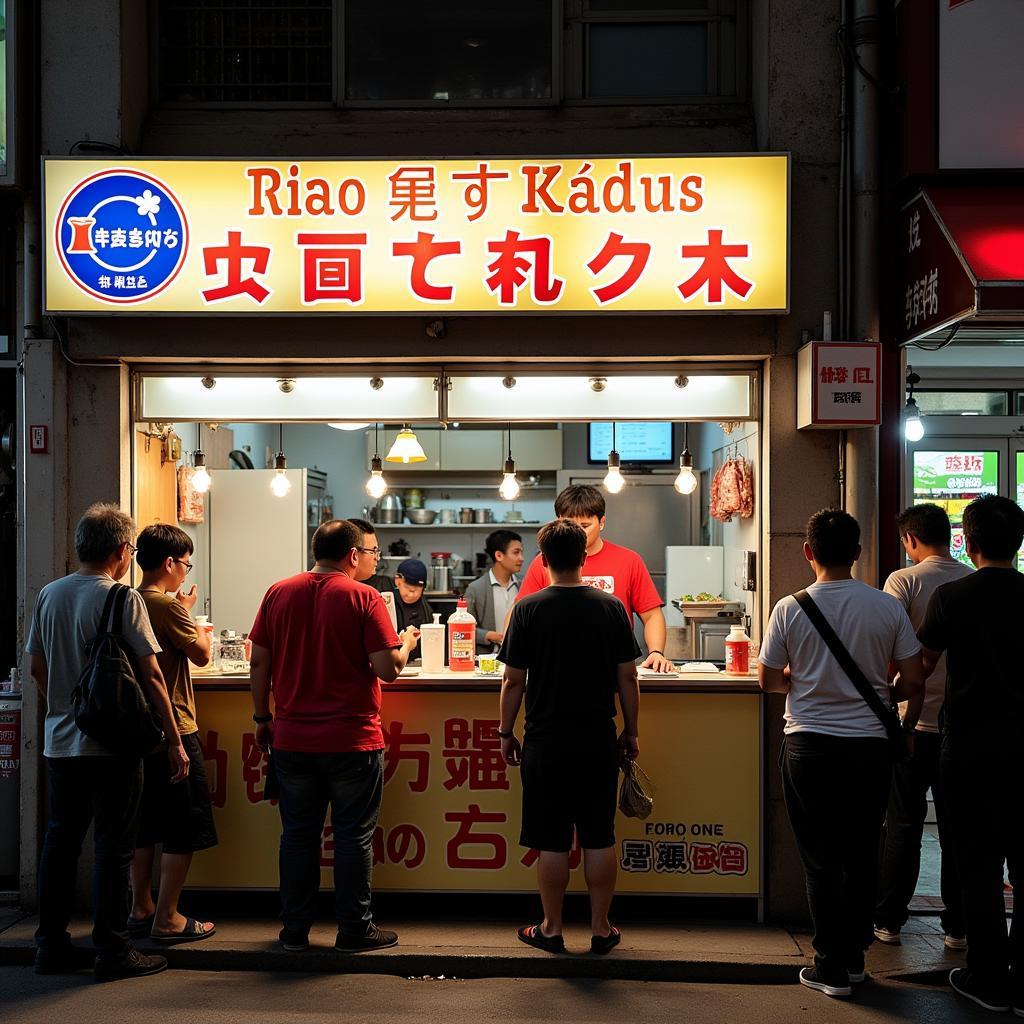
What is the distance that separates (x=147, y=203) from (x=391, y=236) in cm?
124

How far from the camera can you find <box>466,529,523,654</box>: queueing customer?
782 centimetres

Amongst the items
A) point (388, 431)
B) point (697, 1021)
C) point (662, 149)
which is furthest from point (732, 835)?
point (388, 431)

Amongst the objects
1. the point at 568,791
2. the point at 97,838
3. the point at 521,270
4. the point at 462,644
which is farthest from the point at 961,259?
the point at 97,838

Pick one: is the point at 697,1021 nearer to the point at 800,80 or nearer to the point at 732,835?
the point at 732,835

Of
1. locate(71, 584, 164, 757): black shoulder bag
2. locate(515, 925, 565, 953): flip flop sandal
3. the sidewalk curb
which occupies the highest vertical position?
locate(71, 584, 164, 757): black shoulder bag

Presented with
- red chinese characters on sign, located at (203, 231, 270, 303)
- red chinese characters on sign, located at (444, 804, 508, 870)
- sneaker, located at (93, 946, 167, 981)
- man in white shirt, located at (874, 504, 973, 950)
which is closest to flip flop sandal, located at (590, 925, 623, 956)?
red chinese characters on sign, located at (444, 804, 508, 870)

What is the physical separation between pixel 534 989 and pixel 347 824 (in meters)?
1.09

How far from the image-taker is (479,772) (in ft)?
17.1

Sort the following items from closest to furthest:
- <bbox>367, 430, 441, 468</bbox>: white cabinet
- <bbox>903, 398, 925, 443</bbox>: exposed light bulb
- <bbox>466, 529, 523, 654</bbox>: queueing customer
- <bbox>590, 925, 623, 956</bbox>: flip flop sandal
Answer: <bbox>590, 925, 623, 956</bbox>: flip flop sandal < <bbox>903, 398, 925, 443</bbox>: exposed light bulb < <bbox>466, 529, 523, 654</bbox>: queueing customer < <bbox>367, 430, 441, 468</bbox>: white cabinet

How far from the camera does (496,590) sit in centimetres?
805

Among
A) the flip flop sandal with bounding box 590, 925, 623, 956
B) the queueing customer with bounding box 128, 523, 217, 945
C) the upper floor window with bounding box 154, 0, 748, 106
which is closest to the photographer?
the flip flop sandal with bounding box 590, 925, 623, 956

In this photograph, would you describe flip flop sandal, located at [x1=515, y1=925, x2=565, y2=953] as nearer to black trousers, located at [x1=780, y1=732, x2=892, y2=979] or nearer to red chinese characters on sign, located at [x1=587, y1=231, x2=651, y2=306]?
black trousers, located at [x1=780, y1=732, x2=892, y2=979]

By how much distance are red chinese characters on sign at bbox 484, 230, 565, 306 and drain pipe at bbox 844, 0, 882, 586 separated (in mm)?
1535

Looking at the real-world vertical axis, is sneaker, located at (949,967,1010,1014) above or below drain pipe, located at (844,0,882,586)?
below
